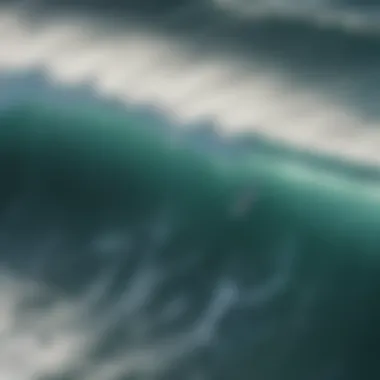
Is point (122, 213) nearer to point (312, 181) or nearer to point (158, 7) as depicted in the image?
point (312, 181)

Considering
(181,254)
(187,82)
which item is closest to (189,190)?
(181,254)

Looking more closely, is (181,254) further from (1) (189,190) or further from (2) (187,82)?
(2) (187,82)

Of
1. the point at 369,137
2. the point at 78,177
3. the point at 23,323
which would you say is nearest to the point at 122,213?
the point at 78,177

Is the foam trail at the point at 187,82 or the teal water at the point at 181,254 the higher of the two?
the foam trail at the point at 187,82

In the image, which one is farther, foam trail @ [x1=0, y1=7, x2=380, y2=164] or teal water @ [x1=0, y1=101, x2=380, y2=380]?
foam trail @ [x1=0, y1=7, x2=380, y2=164]

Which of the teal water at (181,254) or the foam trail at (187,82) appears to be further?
the foam trail at (187,82)

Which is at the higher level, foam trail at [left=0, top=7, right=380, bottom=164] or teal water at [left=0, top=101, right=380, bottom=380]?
foam trail at [left=0, top=7, right=380, bottom=164]

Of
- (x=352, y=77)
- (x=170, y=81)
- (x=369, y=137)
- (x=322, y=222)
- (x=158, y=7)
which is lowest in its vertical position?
(x=322, y=222)
